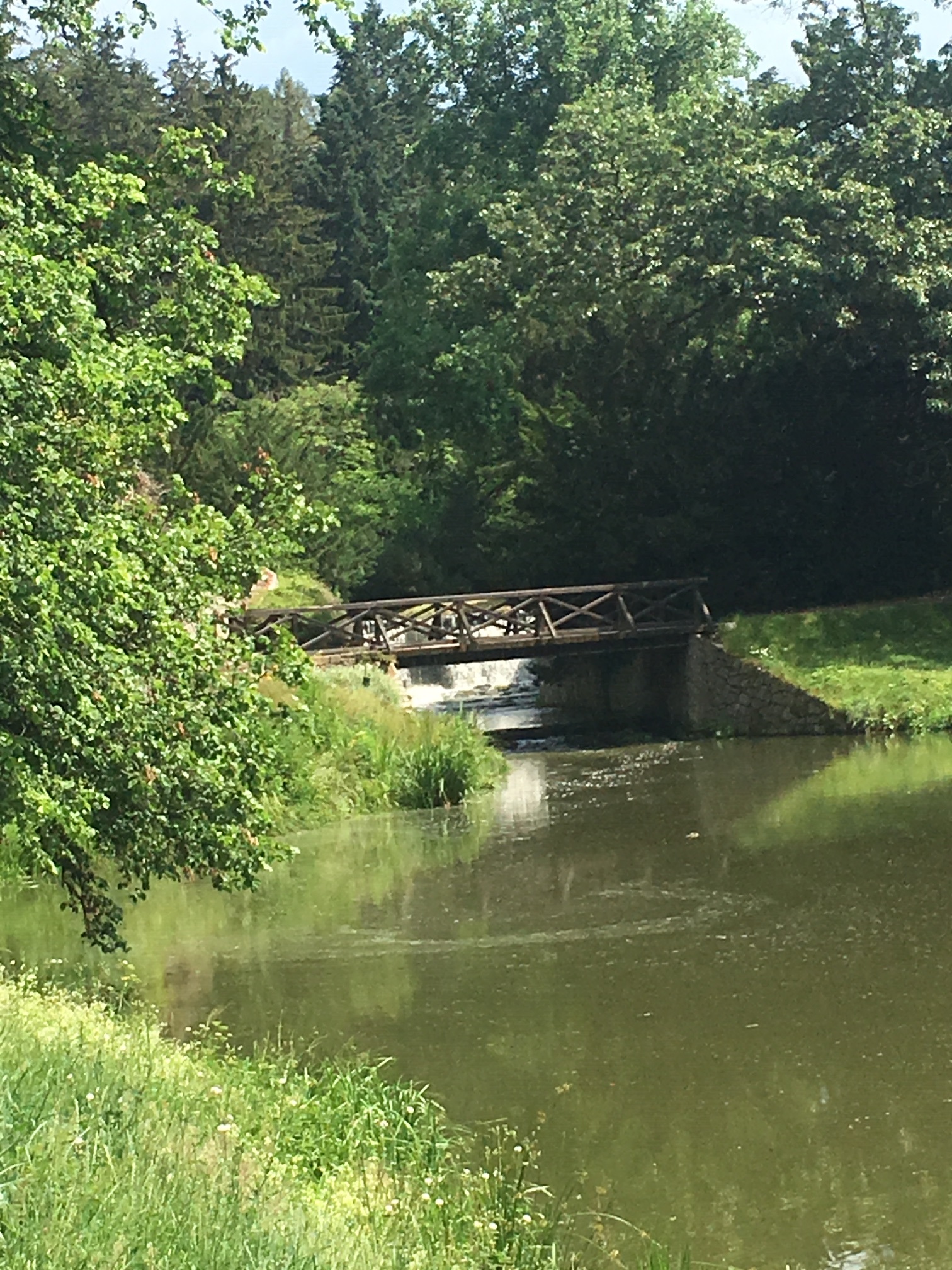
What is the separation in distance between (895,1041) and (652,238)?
23731 mm

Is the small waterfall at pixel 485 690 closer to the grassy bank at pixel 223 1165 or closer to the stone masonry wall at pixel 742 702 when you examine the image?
the stone masonry wall at pixel 742 702

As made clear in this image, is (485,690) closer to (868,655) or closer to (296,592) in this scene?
(296,592)

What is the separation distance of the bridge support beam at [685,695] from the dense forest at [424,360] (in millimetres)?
1947

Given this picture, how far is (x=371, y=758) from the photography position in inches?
824

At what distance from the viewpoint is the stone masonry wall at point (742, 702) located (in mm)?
25828

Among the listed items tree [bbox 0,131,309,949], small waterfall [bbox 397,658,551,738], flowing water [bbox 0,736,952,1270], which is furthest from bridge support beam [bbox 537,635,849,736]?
tree [bbox 0,131,309,949]

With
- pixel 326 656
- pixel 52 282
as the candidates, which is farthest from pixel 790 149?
pixel 52 282

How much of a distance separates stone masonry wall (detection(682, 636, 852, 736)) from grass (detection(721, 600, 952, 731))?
0.68 ft

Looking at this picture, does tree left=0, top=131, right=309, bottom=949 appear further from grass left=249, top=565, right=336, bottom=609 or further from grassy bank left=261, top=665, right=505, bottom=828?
grass left=249, top=565, right=336, bottom=609

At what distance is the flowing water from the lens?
295 inches

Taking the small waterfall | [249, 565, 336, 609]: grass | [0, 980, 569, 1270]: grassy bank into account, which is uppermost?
[249, 565, 336, 609]: grass

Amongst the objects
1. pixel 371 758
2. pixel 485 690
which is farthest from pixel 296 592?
pixel 371 758

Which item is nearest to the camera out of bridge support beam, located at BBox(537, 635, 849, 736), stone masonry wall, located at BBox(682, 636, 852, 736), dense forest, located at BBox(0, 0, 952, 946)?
dense forest, located at BBox(0, 0, 952, 946)

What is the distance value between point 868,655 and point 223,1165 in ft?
75.4
